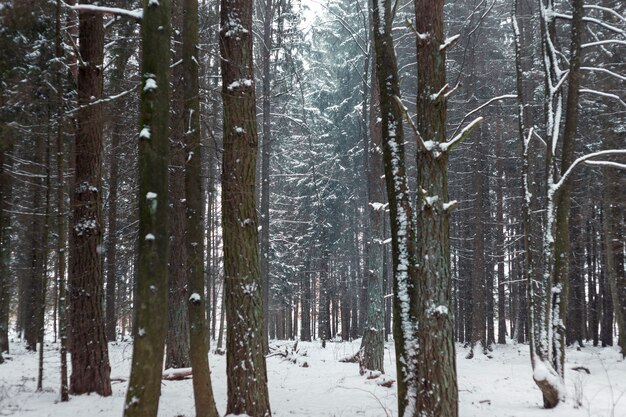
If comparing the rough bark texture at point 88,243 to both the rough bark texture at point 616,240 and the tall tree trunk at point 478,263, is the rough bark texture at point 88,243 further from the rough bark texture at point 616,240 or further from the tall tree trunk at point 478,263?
the rough bark texture at point 616,240

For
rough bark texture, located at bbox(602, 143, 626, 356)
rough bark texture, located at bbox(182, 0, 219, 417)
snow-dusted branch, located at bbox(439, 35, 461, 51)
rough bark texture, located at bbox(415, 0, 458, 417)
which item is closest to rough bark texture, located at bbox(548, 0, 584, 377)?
rough bark texture, located at bbox(415, 0, 458, 417)

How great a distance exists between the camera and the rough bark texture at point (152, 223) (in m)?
3.82

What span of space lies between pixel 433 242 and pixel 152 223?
122 inches

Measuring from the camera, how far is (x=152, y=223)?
4.02 meters

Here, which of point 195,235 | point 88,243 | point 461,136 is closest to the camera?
point 461,136

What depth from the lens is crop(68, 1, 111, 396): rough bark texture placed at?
7.78 m

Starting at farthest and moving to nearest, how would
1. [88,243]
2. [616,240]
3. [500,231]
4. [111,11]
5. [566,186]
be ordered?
1. [500,231]
2. [616,240]
3. [566,186]
4. [88,243]
5. [111,11]

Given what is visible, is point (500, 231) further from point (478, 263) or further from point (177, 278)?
point (177, 278)

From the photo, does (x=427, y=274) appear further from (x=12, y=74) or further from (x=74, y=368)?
(x=12, y=74)

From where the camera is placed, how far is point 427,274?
16.9 feet

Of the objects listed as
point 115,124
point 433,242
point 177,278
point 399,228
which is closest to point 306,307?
point 177,278

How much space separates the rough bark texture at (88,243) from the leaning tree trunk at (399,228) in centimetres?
492

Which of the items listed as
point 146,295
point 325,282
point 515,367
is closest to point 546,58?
point 146,295

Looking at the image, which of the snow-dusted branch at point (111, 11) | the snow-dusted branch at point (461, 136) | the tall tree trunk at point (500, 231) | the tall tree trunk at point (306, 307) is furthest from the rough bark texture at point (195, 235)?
the tall tree trunk at point (306, 307)
